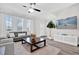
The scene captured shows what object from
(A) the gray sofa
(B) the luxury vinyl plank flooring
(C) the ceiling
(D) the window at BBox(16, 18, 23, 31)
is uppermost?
(C) the ceiling

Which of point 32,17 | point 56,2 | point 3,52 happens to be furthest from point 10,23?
point 56,2

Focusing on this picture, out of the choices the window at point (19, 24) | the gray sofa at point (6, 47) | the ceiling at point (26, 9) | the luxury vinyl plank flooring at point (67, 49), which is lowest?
the luxury vinyl plank flooring at point (67, 49)

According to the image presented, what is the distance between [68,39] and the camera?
3.72 metres

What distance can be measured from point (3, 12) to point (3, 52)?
115 cm

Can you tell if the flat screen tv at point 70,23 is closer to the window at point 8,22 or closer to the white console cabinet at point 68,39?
the white console cabinet at point 68,39

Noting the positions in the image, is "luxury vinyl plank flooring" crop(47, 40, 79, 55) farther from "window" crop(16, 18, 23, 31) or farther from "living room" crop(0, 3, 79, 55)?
"window" crop(16, 18, 23, 31)

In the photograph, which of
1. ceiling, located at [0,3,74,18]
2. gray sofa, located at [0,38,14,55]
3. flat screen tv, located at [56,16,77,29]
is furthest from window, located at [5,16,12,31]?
flat screen tv, located at [56,16,77,29]

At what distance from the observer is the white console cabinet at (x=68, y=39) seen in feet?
11.6

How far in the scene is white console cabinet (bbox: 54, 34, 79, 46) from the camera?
353 centimetres

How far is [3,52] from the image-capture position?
2107mm

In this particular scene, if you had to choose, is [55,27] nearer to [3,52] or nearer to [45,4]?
[45,4]

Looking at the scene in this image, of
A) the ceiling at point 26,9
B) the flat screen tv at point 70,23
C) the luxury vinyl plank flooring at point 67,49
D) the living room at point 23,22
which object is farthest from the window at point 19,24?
the flat screen tv at point 70,23

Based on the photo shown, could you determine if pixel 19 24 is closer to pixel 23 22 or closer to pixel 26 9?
pixel 23 22

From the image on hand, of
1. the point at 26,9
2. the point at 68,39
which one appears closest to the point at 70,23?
the point at 68,39
